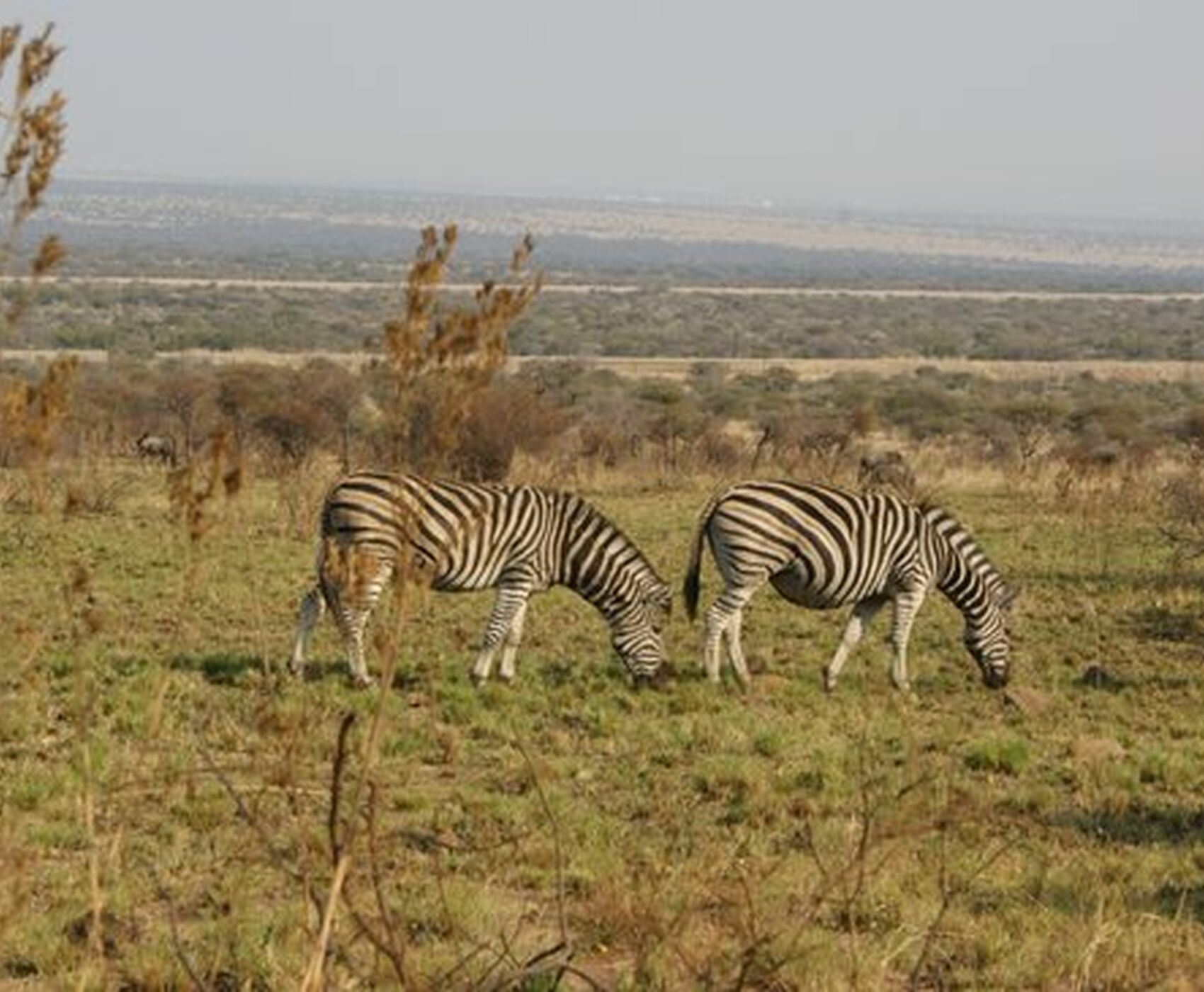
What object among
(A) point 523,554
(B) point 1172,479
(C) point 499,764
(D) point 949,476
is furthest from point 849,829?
(D) point 949,476

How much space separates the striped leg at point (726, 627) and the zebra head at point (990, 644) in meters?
1.89

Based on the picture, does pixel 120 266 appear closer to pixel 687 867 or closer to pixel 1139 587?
pixel 1139 587

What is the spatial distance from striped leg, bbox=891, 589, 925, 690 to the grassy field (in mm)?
160

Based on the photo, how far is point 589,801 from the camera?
970cm

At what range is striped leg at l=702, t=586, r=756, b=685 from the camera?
13195 mm

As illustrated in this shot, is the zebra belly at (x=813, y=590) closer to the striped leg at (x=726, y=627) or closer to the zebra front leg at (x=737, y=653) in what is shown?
the striped leg at (x=726, y=627)

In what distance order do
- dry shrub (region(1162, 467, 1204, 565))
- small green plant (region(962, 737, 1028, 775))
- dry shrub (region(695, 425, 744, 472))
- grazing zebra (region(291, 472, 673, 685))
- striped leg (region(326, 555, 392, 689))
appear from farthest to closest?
dry shrub (region(695, 425, 744, 472)), dry shrub (region(1162, 467, 1204, 565)), grazing zebra (region(291, 472, 673, 685)), striped leg (region(326, 555, 392, 689)), small green plant (region(962, 737, 1028, 775))

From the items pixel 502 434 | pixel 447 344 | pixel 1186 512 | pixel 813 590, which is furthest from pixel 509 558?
pixel 502 434

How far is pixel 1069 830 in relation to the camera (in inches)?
366

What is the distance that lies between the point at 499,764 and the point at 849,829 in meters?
2.59

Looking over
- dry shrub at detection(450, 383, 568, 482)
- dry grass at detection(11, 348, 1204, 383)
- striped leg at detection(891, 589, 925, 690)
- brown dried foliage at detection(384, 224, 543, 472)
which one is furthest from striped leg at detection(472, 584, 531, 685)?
dry grass at detection(11, 348, 1204, 383)

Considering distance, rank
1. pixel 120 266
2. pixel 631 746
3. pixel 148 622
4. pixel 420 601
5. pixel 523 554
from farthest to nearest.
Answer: pixel 120 266 < pixel 148 622 < pixel 523 554 < pixel 631 746 < pixel 420 601

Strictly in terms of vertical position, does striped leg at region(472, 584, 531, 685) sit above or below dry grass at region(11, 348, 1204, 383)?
above

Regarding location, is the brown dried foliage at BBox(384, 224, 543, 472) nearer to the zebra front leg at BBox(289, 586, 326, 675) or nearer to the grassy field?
the grassy field
